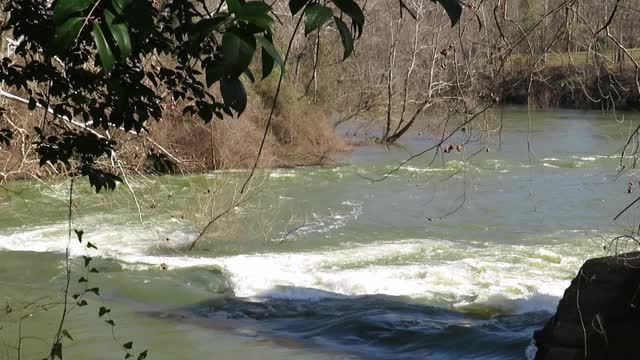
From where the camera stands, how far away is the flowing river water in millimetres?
8945

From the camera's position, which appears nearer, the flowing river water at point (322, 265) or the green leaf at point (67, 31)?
the green leaf at point (67, 31)

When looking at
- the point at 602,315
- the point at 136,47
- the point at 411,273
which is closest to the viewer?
the point at 136,47

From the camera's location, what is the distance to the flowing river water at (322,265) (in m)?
8.95

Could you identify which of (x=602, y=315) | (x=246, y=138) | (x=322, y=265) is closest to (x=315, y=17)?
(x=602, y=315)

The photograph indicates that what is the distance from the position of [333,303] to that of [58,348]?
6.29 meters

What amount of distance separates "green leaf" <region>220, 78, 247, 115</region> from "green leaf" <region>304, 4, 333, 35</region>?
7.7 inches

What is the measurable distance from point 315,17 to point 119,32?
1.35 feet

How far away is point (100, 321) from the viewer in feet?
30.9

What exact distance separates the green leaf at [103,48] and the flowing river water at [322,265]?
3115 millimetres

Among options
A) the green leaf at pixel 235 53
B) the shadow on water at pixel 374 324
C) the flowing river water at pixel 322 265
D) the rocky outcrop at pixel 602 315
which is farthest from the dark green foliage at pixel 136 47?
the shadow on water at pixel 374 324

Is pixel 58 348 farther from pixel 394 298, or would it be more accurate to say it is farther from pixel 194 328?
pixel 394 298

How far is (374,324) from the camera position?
9500 mm

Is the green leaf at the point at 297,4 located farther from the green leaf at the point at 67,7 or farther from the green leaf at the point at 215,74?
the green leaf at the point at 67,7

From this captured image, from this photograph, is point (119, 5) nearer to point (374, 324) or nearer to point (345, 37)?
point (345, 37)
